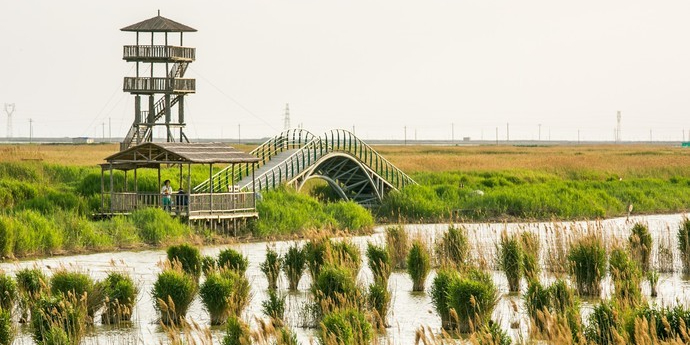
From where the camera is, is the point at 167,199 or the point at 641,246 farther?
the point at 167,199

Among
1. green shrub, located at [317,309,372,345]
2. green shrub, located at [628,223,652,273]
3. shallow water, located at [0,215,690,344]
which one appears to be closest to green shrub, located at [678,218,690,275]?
shallow water, located at [0,215,690,344]

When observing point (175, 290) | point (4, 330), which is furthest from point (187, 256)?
point (4, 330)

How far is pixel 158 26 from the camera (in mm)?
58781

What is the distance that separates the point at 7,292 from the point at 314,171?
31614 millimetres

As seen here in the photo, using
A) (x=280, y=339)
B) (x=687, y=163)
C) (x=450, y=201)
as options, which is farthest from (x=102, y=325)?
(x=687, y=163)

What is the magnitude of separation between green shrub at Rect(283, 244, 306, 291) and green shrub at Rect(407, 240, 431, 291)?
7.86ft

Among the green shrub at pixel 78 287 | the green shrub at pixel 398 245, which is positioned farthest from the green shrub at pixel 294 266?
the green shrub at pixel 78 287

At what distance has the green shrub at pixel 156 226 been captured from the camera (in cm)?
3794

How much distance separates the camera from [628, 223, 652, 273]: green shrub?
29.9 m

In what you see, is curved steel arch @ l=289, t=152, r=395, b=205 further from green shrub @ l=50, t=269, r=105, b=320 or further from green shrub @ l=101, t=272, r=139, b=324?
green shrub @ l=50, t=269, r=105, b=320

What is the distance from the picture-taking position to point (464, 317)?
2145cm

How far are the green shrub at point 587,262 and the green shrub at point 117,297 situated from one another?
8999mm

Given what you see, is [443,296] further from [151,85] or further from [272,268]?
[151,85]

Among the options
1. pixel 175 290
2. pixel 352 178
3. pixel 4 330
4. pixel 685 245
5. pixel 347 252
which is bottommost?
pixel 4 330
